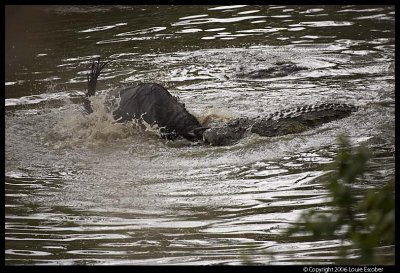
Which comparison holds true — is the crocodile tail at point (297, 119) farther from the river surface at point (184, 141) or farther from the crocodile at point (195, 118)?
the river surface at point (184, 141)

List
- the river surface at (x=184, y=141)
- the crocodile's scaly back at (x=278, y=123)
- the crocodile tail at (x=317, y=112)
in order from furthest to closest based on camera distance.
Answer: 1. the crocodile tail at (x=317, y=112)
2. the crocodile's scaly back at (x=278, y=123)
3. the river surface at (x=184, y=141)

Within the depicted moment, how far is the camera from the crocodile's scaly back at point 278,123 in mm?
→ 7859

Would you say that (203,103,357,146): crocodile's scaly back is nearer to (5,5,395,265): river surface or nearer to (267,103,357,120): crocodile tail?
(267,103,357,120): crocodile tail

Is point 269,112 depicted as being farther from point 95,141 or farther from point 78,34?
point 78,34

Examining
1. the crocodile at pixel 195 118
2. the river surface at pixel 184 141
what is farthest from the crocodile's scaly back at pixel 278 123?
the river surface at pixel 184 141

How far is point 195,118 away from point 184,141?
0.38 meters

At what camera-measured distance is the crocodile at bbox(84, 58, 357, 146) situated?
312 inches

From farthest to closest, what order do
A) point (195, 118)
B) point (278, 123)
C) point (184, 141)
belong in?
1. point (195, 118)
2. point (184, 141)
3. point (278, 123)

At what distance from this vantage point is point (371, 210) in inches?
102

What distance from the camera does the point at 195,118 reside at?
8.40m

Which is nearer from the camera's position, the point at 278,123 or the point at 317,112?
the point at 278,123

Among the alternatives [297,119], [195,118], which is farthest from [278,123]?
[195,118]

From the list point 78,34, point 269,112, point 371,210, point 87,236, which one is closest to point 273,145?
point 269,112

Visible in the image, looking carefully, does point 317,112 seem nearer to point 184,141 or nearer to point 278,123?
point 278,123
